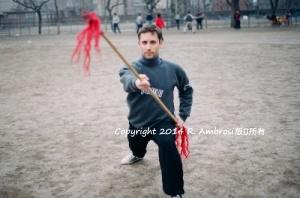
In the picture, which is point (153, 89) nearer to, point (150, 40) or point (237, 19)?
point (150, 40)

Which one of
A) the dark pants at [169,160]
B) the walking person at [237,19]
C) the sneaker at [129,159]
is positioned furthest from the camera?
the walking person at [237,19]

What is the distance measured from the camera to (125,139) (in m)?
4.71

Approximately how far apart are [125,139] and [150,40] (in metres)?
2.12

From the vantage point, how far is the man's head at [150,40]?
2.92 m

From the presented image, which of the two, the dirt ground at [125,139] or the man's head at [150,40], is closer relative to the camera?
the man's head at [150,40]

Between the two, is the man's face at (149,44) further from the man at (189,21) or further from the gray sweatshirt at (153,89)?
the man at (189,21)

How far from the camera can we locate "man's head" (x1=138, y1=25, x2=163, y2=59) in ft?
9.58

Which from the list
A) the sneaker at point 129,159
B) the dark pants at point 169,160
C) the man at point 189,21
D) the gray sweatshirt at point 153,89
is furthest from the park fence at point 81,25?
the dark pants at point 169,160

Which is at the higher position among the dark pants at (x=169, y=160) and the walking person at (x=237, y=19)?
the walking person at (x=237, y=19)

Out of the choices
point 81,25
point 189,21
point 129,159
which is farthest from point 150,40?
point 81,25

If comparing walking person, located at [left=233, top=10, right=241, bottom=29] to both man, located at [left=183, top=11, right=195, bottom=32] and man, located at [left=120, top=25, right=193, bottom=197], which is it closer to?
man, located at [left=183, top=11, right=195, bottom=32]

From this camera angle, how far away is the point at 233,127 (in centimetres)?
497

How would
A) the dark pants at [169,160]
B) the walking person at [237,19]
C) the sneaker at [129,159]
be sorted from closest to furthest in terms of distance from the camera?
the dark pants at [169,160] < the sneaker at [129,159] < the walking person at [237,19]

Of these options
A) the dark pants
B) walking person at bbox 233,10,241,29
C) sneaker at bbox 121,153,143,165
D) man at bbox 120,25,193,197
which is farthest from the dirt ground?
walking person at bbox 233,10,241,29
